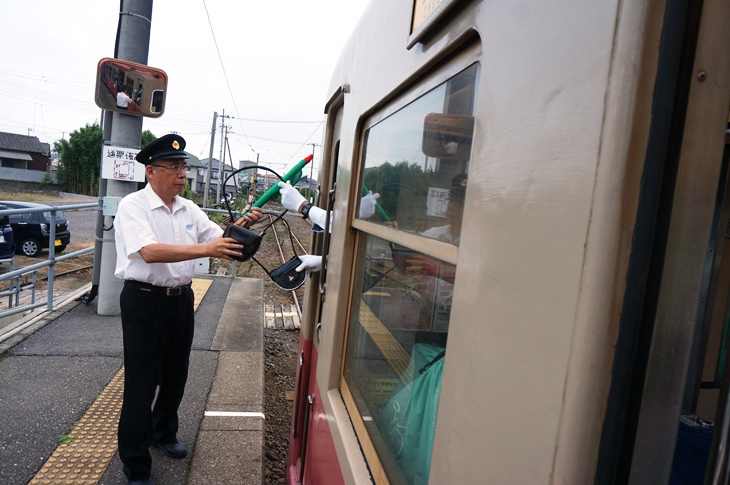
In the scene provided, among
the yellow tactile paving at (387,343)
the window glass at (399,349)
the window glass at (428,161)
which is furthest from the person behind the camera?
the yellow tactile paving at (387,343)

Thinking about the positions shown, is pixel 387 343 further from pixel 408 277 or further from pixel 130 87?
pixel 130 87

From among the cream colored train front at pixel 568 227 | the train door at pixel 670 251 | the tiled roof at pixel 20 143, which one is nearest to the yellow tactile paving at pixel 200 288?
the cream colored train front at pixel 568 227

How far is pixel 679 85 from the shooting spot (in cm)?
59

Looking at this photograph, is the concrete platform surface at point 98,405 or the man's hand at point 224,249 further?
the concrete platform surface at point 98,405

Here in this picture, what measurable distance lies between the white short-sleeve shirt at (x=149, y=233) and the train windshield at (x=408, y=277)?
52.5 inches

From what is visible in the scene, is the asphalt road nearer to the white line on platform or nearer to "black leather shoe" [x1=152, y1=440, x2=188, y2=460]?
the white line on platform

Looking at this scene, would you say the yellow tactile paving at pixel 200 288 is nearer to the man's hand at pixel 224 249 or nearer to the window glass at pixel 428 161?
the man's hand at pixel 224 249

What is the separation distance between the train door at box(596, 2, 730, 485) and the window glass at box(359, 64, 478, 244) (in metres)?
0.39

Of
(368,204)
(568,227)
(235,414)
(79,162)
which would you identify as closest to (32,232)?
(235,414)

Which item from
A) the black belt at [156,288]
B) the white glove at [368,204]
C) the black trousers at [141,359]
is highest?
the white glove at [368,204]

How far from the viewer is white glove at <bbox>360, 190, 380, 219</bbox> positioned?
1616 millimetres

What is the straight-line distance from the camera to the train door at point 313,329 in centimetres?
224

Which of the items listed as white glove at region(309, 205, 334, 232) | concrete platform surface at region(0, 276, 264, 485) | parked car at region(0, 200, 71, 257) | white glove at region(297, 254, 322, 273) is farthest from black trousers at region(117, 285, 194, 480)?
parked car at region(0, 200, 71, 257)

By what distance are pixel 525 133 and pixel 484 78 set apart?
183 millimetres
